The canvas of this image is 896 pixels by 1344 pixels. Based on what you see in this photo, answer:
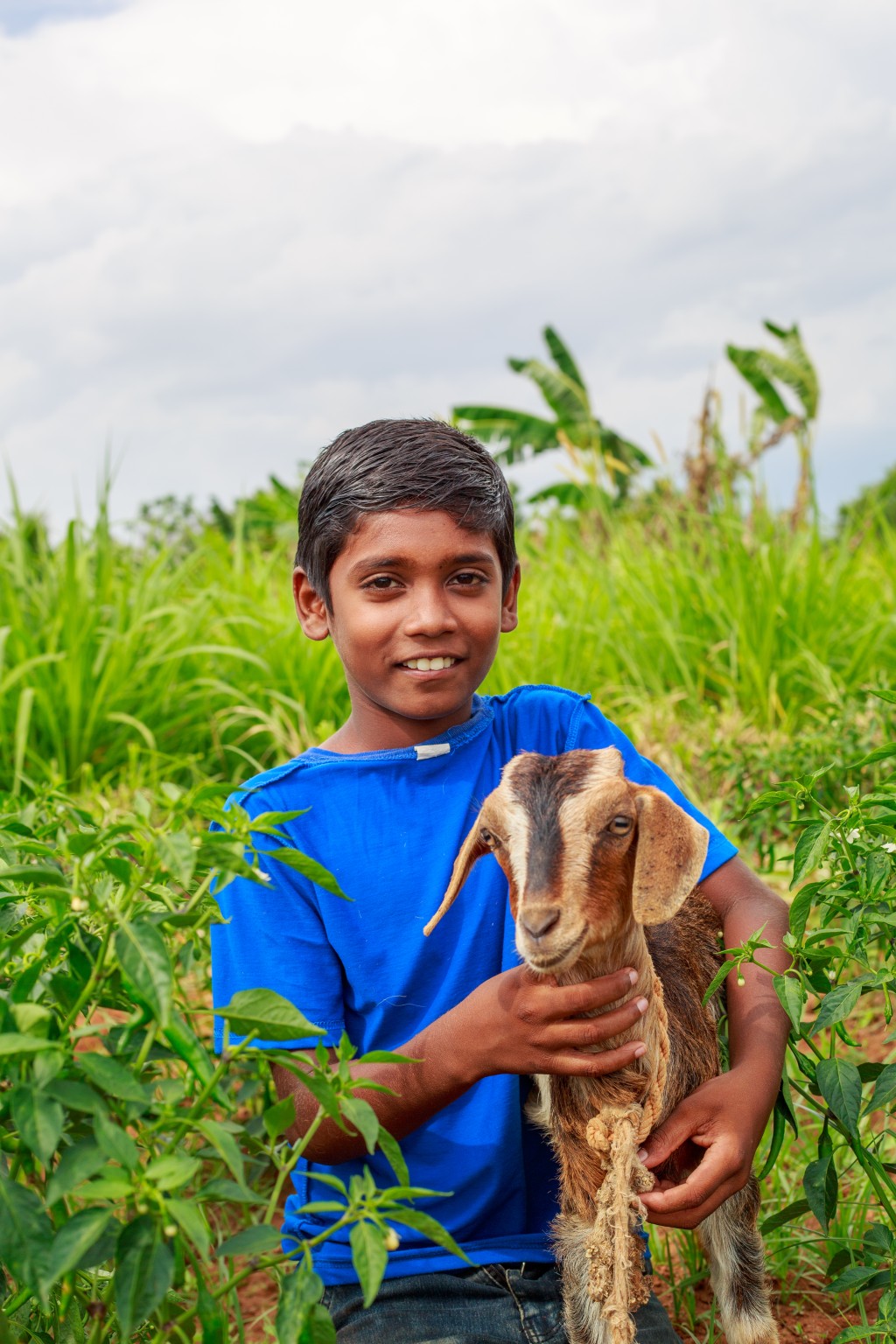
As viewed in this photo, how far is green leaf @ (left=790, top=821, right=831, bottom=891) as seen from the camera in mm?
1603

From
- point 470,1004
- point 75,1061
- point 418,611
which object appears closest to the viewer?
point 75,1061

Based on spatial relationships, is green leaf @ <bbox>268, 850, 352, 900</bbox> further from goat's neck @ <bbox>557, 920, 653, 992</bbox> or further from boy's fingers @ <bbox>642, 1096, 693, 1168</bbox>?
boy's fingers @ <bbox>642, 1096, 693, 1168</bbox>

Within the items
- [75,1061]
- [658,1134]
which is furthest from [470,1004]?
[75,1061]

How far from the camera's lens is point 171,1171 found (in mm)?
1059

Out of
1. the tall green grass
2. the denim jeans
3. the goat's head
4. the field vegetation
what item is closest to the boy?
the denim jeans

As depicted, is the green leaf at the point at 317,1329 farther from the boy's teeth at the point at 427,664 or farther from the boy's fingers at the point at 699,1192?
the boy's teeth at the point at 427,664

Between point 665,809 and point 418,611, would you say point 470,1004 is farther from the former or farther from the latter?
point 418,611

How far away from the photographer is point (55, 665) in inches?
206

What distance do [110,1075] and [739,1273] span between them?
1221 millimetres

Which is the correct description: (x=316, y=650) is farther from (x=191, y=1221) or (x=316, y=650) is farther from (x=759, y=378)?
(x=759, y=378)

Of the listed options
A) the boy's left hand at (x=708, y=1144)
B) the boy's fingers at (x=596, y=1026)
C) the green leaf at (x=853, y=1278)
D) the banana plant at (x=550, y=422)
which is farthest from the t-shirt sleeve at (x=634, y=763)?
the banana plant at (x=550, y=422)

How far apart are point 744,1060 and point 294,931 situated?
75cm

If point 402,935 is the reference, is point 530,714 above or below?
above

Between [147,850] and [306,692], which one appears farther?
[306,692]
